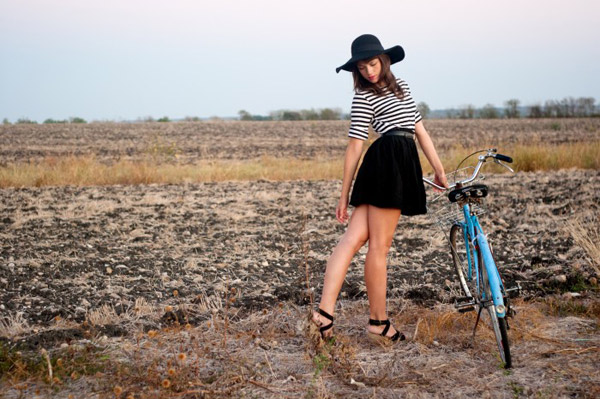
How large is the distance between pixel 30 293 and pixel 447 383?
334 cm

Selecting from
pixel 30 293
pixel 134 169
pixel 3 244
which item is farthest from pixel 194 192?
pixel 30 293

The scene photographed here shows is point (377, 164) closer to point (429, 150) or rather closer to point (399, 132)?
point (399, 132)

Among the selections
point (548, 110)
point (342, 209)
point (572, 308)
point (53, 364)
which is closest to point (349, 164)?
point (342, 209)

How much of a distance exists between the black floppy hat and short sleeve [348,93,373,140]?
18cm

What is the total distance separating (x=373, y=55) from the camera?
3268 mm

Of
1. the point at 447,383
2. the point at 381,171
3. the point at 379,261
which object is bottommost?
the point at 447,383

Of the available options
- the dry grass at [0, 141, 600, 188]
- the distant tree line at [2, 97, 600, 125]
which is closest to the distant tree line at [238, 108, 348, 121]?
the distant tree line at [2, 97, 600, 125]

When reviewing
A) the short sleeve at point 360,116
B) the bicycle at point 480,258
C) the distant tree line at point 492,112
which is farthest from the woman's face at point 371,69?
the distant tree line at point 492,112

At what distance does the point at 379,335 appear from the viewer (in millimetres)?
3641

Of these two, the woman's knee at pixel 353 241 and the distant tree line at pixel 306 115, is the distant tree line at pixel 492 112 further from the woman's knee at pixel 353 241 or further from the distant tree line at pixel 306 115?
the woman's knee at pixel 353 241

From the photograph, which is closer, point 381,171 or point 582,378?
point 582,378

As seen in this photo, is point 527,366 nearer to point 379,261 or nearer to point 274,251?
point 379,261

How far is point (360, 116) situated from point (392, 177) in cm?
37

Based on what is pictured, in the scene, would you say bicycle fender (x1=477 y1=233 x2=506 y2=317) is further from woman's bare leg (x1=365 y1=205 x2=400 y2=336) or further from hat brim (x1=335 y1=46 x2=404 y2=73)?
hat brim (x1=335 y1=46 x2=404 y2=73)
